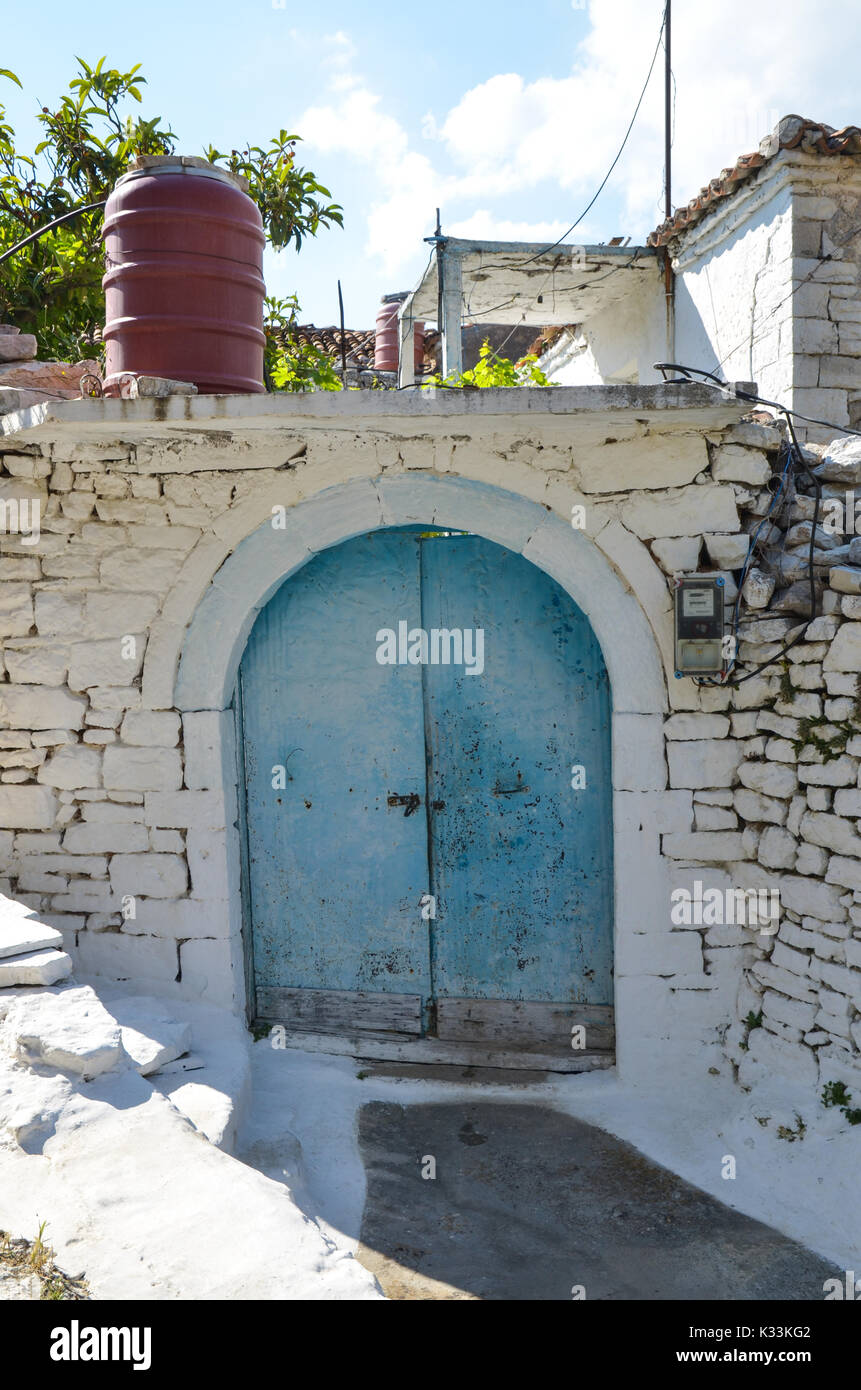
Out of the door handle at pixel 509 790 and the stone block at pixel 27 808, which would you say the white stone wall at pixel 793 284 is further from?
the stone block at pixel 27 808

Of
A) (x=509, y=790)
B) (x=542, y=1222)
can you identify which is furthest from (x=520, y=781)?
(x=542, y=1222)

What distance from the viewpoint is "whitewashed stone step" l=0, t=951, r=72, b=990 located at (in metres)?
3.60

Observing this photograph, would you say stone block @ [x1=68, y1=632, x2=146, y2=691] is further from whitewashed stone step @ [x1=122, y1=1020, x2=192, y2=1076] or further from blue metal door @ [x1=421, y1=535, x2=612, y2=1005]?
whitewashed stone step @ [x1=122, y1=1020, x2=192, y2=1076]

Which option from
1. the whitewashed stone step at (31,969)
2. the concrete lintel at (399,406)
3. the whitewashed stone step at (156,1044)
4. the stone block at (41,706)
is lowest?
the whitewashed stone step at (156,1044)

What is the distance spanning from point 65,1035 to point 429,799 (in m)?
1.95

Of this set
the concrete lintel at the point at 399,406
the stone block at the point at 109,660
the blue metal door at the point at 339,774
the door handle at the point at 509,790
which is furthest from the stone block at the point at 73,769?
the door handle at the point at 509,790

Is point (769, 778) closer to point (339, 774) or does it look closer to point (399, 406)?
point (339, 774)

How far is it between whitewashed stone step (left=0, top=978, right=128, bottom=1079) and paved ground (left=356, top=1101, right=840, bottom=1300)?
111 cm

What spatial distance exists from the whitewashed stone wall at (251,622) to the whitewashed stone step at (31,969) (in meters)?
0.81

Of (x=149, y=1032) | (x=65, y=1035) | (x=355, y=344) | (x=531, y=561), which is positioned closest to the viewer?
(x=65, y=1035)

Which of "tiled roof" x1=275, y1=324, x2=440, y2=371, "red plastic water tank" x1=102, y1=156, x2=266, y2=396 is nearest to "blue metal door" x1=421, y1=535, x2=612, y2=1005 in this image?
"red plastic water tank" x1=102, y1=156, x2=266, y2=396

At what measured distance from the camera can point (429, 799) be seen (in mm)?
4660

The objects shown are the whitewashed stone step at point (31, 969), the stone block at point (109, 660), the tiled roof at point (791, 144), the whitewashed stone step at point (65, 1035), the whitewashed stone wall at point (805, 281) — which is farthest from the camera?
the whitewashed stone wall at point (805, 281)

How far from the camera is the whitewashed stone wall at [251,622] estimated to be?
162 inches
